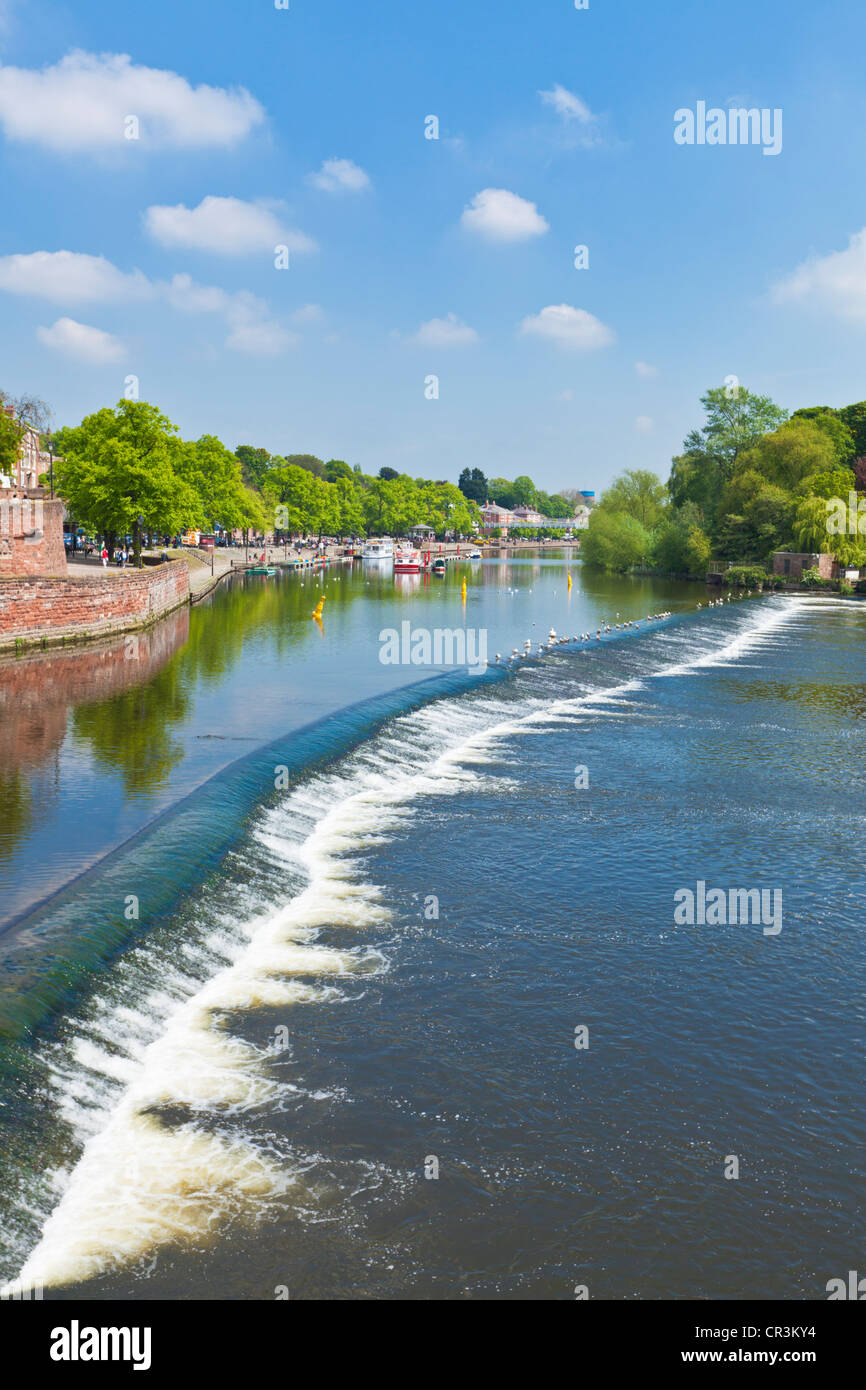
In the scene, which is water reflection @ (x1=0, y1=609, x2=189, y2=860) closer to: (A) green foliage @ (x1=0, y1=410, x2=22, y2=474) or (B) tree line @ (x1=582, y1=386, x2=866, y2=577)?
(A) green foliage @ (x1=0, y1=410, x2=22, y2=474)

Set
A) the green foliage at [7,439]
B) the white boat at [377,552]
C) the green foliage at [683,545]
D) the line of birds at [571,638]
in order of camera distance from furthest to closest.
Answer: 1. the white boat at [377,552]
2. the green foliage at [683,545]
3. the green foliage at [7,439]
4. the line of birds at [571,638]

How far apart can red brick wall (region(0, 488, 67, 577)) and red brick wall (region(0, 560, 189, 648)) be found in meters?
2.49

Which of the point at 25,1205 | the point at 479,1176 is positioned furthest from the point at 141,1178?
the point at 479,1176

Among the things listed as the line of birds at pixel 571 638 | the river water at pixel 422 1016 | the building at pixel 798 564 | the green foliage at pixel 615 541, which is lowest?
the river water at pixel 422 1016

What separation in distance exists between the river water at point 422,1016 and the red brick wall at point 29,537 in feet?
54.3

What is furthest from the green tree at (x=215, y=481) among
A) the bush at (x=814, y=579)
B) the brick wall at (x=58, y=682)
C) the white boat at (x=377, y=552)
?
the brick wall at (x=58, y=682)

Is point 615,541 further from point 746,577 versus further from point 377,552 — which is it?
point 377,552

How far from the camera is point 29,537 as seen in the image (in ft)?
146

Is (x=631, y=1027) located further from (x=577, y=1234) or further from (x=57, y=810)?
(x=57, y=810)

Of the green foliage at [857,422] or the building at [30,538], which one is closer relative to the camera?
the building at [30,538]

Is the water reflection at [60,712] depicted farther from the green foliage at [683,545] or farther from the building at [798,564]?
the green foliage at [683,545]

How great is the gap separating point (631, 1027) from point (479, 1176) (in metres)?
3.67

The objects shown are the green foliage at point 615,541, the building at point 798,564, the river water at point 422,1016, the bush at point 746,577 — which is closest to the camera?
the river water at point 422,1016

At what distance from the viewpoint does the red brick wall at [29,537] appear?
141 ft
